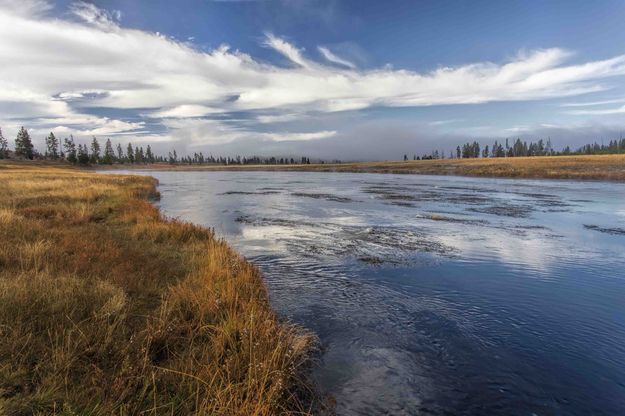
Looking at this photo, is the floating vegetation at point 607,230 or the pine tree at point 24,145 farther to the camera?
the pine tree at point 24,145

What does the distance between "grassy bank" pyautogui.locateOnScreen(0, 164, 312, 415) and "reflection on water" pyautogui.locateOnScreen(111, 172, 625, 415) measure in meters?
1.29

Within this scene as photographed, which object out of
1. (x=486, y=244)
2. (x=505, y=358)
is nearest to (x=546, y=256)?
(x=486, y=244)

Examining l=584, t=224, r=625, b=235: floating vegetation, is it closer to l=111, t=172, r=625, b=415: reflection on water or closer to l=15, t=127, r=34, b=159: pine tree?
l=111, t=172, r=625, b=415: reflection on water

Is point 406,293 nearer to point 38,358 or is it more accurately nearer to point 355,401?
point 355,401

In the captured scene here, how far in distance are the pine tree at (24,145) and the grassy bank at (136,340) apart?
152 m

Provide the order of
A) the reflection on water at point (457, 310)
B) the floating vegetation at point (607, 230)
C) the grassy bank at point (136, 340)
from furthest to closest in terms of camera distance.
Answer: the floating vegetation at point (607, 230), the reflection on water at point (457, 310), the grassy bank at point (136, 340)

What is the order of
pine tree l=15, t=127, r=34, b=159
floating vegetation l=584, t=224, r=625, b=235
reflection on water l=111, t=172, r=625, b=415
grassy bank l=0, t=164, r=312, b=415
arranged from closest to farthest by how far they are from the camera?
grassy bank l=0, t=164, r=312, b=415 → reflection on water l=111, t=172, r=625, b=415 → floating vegetation l=584, t=224, r=625, b=235 → pine tree l=15, t=127, r=34, b=159

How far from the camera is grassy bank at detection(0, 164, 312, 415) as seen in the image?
14.0 feet

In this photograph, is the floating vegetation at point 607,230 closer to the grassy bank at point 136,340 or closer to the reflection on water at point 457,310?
the reflection on water at point 457,310

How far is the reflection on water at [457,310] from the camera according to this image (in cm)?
611

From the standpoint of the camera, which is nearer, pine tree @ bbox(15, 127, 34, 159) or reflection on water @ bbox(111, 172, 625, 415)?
reflection on water @ bbox(111, 172, 625, 415)

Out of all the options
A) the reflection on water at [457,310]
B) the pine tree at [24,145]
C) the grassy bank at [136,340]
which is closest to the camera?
the grassy bank at [136,340]

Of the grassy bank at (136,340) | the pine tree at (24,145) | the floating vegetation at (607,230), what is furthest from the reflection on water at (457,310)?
the pine tree at (24,145)

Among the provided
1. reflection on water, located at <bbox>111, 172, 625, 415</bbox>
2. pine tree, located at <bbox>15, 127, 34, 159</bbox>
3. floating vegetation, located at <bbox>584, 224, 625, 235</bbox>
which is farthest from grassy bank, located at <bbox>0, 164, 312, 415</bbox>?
pine tree, located at <bbox>15, 127, 34, 159</bbox>
